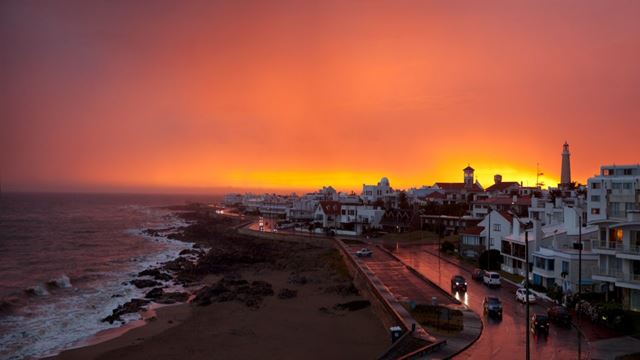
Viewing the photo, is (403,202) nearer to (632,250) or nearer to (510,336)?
(632,250)

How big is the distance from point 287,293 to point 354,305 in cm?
720

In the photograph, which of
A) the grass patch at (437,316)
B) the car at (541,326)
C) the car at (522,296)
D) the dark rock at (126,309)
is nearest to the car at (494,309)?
the grass patch at (437,316)

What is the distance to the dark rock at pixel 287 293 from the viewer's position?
38638 mm

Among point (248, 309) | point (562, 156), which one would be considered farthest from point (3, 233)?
point (562, 156)

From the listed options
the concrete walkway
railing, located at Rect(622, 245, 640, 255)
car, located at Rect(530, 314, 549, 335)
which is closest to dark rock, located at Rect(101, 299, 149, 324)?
the concrete walkway

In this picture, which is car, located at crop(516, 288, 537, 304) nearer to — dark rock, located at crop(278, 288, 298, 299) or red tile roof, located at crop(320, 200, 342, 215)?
dark rock, located at crop(278, 288, 298, 299)

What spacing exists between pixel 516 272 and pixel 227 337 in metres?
23.8

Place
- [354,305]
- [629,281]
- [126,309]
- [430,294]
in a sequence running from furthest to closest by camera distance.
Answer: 1. [126,309]
2. [354,305]
3. [430,294]
4. [629,281]

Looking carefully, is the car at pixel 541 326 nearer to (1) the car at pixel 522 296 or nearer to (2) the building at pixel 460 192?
(1) the car at pixel 522 296

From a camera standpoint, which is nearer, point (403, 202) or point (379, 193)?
point (403, 202)

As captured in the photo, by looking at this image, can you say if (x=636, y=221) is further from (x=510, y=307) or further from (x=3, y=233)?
(x=3, y=233)

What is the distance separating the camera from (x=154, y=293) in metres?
41.2

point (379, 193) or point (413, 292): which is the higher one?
point (379, 193)

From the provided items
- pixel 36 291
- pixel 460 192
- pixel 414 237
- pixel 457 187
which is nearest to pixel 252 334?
pixel 36 291
